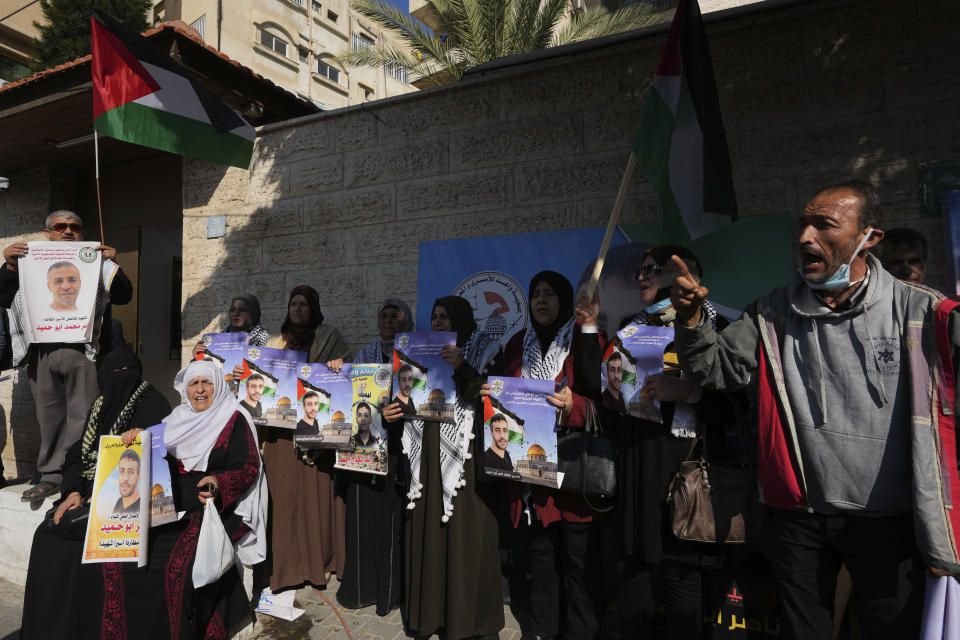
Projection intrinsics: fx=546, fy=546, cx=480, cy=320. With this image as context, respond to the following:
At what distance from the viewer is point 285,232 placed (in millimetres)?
5840

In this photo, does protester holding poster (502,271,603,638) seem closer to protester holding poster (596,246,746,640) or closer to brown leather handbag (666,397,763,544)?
protester holding poster (596,246,746,640)

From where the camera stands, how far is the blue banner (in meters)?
4.42

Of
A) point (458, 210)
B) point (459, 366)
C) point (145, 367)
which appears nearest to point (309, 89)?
point (145, 367)

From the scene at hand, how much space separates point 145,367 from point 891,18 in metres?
9.40

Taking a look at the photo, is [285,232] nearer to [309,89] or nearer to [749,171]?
[749,171]

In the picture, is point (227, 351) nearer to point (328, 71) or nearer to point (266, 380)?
point (266, 380)

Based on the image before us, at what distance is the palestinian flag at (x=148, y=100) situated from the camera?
170 inches

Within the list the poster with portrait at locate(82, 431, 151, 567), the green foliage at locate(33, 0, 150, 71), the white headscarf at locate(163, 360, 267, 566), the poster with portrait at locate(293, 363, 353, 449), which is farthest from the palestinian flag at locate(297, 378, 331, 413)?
the green foliage at locate(33, 0, 150, 71)

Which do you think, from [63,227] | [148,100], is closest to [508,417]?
[148,100]

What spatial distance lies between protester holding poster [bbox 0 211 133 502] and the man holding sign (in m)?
4.74

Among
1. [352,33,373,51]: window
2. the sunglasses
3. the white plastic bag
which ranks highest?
[352,33,373,51]: window

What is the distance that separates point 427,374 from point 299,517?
5.13 feet

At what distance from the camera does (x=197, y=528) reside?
306cm

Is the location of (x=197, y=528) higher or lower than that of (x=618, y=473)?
lower
